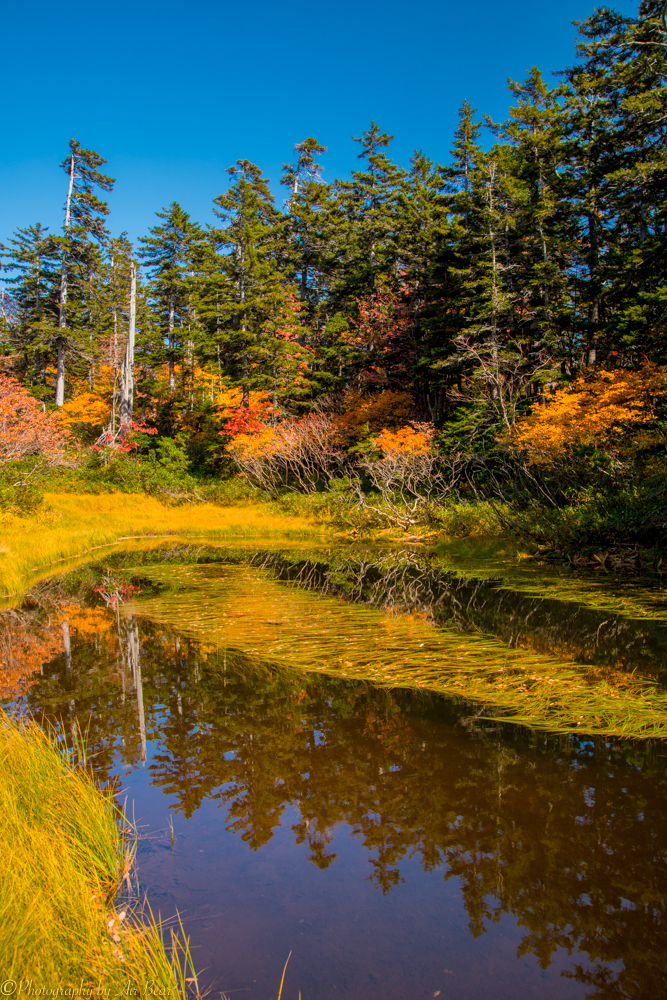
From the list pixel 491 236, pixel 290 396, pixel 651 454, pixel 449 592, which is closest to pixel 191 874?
pixel 449 592

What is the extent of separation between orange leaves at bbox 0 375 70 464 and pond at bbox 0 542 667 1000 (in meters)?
13.3

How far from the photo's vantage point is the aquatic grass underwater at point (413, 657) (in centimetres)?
454

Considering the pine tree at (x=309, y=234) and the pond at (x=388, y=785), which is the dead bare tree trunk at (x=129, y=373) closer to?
the pine tree at (x=309, y=234)

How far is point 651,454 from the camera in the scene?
43.8 ft

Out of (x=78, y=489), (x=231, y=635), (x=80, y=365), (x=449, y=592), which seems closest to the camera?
(x=231, y=635)

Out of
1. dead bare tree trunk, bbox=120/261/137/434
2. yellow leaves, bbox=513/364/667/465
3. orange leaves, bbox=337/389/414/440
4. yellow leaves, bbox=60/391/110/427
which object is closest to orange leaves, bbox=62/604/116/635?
yellow leaves, bbox=513/364/667/465

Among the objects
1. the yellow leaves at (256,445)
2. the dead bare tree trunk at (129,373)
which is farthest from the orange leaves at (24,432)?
the yellow leaves at (256,445)

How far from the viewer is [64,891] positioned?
7.54 feet

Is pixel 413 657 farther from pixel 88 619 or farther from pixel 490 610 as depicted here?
pixel 88 619

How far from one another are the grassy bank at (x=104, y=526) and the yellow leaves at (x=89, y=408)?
548 inches

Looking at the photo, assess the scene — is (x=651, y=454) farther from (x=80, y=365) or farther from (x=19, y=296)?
(x=19, y=296)

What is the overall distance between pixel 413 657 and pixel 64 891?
4.27m

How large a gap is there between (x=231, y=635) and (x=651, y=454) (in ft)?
37.6

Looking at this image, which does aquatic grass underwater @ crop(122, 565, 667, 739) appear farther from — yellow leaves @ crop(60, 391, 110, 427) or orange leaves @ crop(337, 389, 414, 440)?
yellow leaves @ crop(60, 391, 110, 427)
